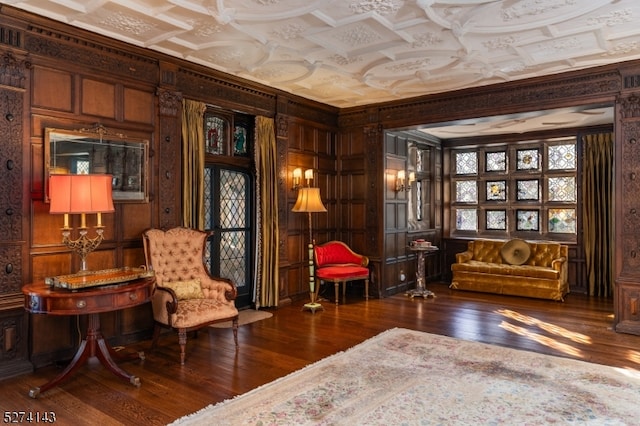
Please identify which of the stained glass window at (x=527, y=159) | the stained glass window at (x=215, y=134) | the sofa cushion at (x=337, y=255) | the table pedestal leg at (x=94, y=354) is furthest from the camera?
the stained glass window at (x=527, y=159)

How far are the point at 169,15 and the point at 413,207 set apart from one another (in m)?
Answer: 5.78

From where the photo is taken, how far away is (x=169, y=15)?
12.7 feet

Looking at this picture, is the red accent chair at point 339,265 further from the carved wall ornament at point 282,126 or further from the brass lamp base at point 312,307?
the carved wall ornament at point 282,126

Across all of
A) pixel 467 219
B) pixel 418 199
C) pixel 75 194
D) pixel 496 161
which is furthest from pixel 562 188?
pixel 75 194

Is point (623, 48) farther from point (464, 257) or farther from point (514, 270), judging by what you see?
point (464, 257)

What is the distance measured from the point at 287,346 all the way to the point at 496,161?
6197mm

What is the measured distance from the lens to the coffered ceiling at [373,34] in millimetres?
3725

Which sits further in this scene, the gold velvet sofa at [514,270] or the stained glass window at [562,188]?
the stained glass window at [562,188]

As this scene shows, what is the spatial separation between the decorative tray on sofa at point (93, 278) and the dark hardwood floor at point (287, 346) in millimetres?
832

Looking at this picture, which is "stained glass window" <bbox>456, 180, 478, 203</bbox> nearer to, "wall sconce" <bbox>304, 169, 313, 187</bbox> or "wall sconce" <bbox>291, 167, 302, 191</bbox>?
"wall sconce" <bbox>304, 169, 313, 187</bbox>

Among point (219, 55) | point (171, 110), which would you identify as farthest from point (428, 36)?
point (171, 110)

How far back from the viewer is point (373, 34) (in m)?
4.33

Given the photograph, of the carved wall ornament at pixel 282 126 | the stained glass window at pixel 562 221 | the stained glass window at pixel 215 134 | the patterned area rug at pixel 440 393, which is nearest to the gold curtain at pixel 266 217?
the carved wall ornament at pixel 282 126

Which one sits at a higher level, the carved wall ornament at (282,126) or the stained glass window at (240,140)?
the carved wall ornament at (282,126)
